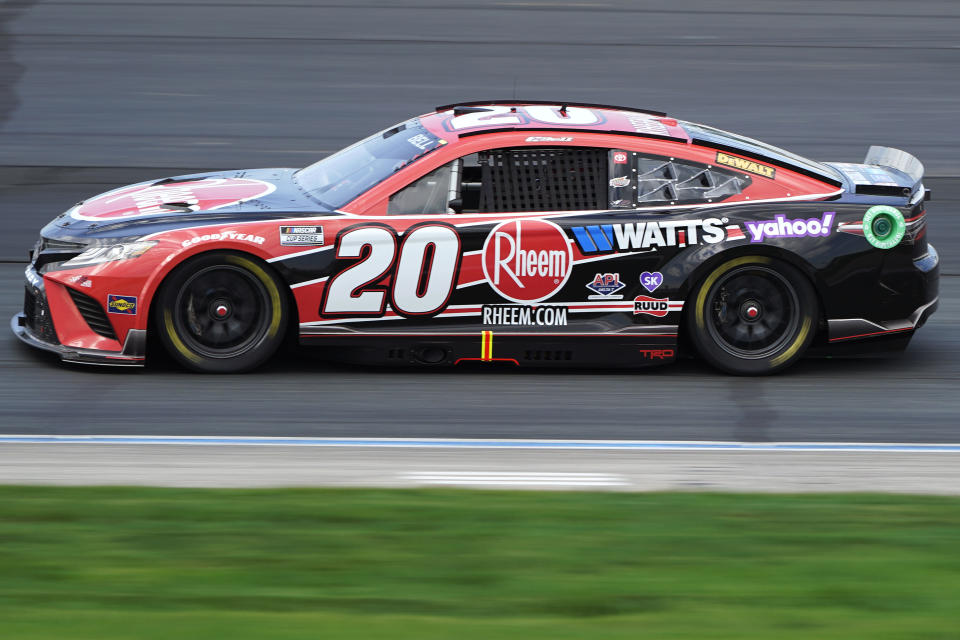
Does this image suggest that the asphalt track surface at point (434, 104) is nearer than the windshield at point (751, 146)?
Yes

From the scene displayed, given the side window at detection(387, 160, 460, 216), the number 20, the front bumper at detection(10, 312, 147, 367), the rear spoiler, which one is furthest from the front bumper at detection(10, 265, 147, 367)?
the rear spoiler

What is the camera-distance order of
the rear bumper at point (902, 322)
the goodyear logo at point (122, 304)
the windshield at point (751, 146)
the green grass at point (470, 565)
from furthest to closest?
the windshield at point (751, 146)
the rear bumper at point (902, 322)
the goodyear logo at point (122, 304)
the green grass at point (470, 565)

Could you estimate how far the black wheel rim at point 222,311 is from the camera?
729 centimetres

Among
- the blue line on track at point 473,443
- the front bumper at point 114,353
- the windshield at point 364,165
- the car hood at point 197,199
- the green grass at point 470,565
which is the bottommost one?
the green grass at point 470,565

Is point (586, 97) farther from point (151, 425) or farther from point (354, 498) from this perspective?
point (354, 498)

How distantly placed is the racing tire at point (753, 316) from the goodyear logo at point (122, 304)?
3.09m

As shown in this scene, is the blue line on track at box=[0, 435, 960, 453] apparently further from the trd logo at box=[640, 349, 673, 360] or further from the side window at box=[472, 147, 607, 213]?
the side window at box=[472, 147, 607, 213]

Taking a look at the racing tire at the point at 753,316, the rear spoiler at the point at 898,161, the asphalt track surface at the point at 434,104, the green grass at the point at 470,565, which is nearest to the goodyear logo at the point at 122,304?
the asphalt track surface at the point at 434,104

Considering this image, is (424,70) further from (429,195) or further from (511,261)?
(511,261)

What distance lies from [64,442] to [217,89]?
10.1 m

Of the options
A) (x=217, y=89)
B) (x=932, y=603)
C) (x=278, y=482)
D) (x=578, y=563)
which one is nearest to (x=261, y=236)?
(x=278, y=482)

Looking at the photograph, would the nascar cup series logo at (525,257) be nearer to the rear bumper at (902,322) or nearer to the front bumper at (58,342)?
the rear bumper at (902,322)

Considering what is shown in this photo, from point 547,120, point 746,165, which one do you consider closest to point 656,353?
point 746,165

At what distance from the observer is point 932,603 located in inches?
167
